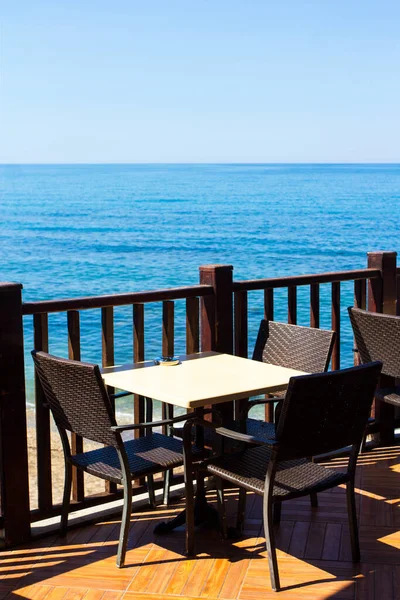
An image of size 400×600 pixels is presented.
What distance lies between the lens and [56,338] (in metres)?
22.8

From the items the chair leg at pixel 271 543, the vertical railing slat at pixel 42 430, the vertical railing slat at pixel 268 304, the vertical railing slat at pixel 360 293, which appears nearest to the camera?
the chair leg at pixel 271 543

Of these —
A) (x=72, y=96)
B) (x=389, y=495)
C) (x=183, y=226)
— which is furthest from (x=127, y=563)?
(x=72, y=96)

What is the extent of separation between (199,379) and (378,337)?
1166 mm

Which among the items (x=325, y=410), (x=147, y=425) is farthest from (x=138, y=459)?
(x=325, y=410)

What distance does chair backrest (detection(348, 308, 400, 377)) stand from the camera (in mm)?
4293

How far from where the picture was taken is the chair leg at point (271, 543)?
127 inches

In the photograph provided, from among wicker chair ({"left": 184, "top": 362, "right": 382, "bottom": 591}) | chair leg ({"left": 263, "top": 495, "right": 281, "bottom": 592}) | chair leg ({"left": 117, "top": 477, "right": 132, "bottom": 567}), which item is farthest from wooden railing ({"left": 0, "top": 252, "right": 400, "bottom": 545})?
chair leg ({"left": 263, "top": 495, "right": 281, "bottom": 592})

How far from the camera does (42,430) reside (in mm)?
3951

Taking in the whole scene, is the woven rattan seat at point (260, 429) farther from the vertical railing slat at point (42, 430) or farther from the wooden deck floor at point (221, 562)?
the vertical railing slat at point (42, 430)

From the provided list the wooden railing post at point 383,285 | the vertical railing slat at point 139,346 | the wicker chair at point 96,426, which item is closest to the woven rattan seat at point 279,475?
the wicker chair at point 96,426

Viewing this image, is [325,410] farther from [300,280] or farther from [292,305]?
[292,305]

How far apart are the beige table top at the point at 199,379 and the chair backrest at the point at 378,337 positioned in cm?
70

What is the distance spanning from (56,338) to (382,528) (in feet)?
63.8

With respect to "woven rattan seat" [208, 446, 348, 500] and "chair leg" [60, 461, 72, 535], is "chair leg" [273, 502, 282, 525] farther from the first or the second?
"chair leg" [60, 461, 72, 535]
